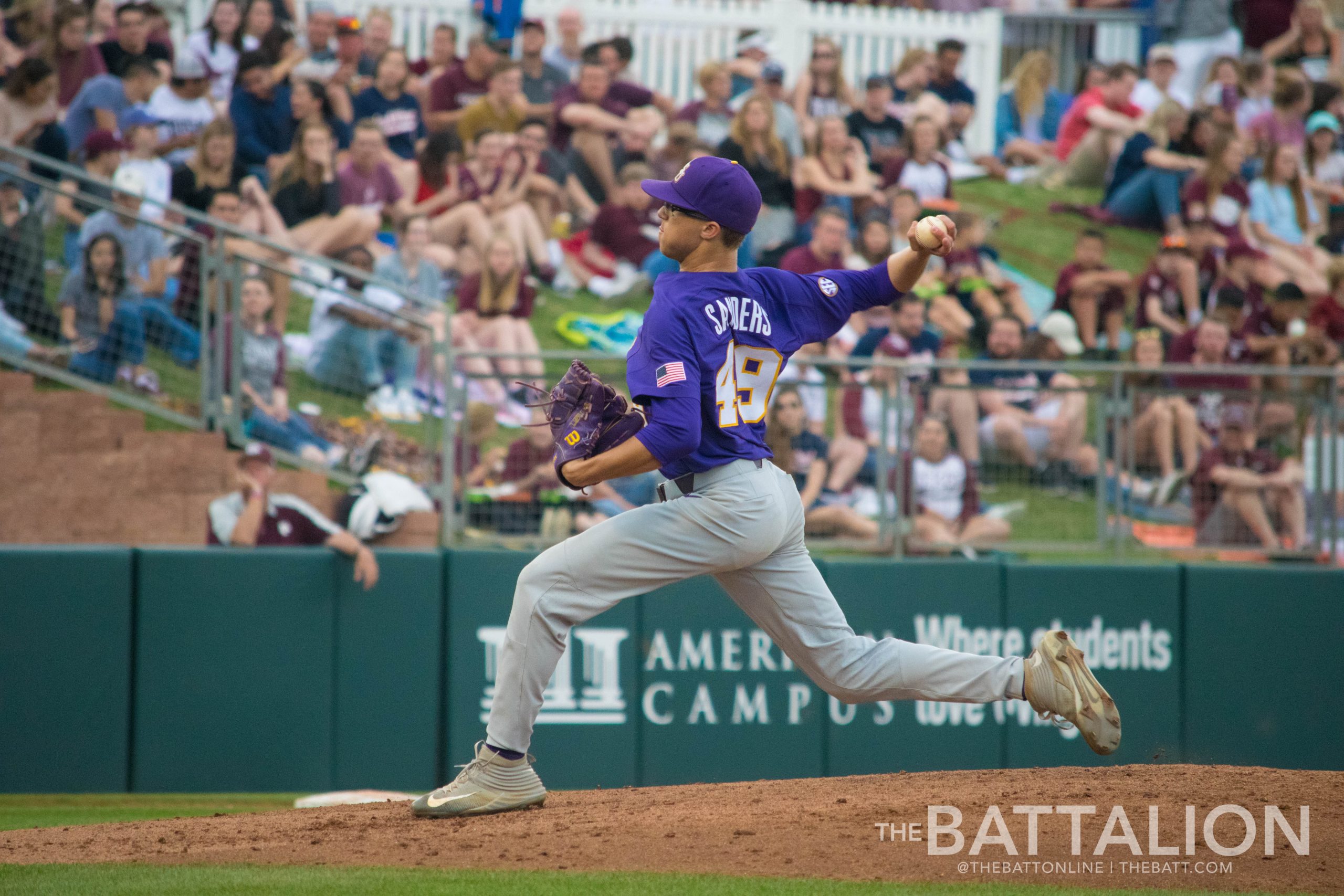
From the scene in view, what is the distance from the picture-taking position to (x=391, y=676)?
7.64 meters

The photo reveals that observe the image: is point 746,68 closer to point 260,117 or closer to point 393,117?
point 393,117

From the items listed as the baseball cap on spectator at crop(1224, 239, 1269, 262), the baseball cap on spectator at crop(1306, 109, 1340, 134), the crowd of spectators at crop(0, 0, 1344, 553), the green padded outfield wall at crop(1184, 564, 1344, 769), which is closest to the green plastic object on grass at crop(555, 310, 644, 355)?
the crowd of spectators at crop(0, 0, 1344, 553)

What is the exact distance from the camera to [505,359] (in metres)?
7.92

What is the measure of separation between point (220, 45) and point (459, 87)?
76.8 inches

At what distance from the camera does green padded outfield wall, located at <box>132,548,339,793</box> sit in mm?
7359

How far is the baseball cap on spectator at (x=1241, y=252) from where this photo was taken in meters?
11.3

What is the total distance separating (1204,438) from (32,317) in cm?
686

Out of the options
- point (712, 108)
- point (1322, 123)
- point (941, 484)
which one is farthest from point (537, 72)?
point (1322, 123)

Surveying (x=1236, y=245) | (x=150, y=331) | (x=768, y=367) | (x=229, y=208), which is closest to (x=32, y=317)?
(x=150, y=331)

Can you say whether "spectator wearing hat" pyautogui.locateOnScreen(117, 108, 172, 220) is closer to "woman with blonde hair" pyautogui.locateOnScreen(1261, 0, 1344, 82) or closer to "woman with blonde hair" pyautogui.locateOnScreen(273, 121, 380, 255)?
"woman with blonde hair" pyautogui.locateOnScreen(273, 121, 380, 255)

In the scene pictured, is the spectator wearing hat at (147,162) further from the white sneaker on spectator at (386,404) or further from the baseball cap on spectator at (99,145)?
the white sneaker on spectator at (386,404)

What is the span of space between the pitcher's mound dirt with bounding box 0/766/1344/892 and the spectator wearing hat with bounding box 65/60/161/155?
6.84m

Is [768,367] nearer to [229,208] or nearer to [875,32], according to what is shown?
[229,208]

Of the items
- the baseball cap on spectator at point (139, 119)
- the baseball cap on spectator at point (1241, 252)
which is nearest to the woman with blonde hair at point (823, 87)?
the baseball cap on spectator at point (1241, 252)
